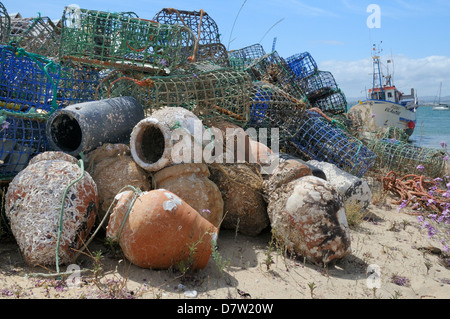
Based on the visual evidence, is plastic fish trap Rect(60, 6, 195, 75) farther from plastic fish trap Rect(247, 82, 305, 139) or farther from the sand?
the sand

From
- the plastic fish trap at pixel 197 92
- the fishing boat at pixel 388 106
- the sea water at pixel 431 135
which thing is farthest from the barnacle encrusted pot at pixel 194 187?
the fishing boat at pixel 388 106

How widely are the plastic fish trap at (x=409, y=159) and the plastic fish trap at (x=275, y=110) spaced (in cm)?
217

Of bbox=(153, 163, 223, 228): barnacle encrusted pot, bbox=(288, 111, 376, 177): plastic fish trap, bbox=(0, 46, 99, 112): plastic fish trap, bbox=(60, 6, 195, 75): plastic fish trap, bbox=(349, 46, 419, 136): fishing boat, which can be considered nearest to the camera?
bbox=(153, 163, 223, 228): barnacle encrusted pot

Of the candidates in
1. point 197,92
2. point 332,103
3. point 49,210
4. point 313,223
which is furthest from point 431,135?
point 49,210

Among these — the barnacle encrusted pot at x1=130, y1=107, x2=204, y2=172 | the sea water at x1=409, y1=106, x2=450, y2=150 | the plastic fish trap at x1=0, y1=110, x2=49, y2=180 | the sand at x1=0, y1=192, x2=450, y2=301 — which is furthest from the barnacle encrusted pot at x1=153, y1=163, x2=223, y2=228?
the sea water at x1=409, y1=106, x2=450, y2=150

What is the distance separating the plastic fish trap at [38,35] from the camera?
5664 mm

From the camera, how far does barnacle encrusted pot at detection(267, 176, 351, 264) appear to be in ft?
10.1

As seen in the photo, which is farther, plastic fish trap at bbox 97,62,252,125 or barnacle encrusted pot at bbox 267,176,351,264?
plastic fish trap at bbox 97,62,252,125

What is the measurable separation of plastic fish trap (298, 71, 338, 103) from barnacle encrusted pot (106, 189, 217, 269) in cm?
508

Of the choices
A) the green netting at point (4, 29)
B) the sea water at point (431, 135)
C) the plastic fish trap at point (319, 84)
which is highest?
the green netting at point (4, 29)

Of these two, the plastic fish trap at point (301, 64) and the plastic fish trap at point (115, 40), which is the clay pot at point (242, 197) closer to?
the plastic fish trap at point (115, 40)

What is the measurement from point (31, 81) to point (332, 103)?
5299mm

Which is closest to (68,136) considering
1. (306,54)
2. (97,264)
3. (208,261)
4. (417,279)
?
(97,264)

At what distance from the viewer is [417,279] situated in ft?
10.3
